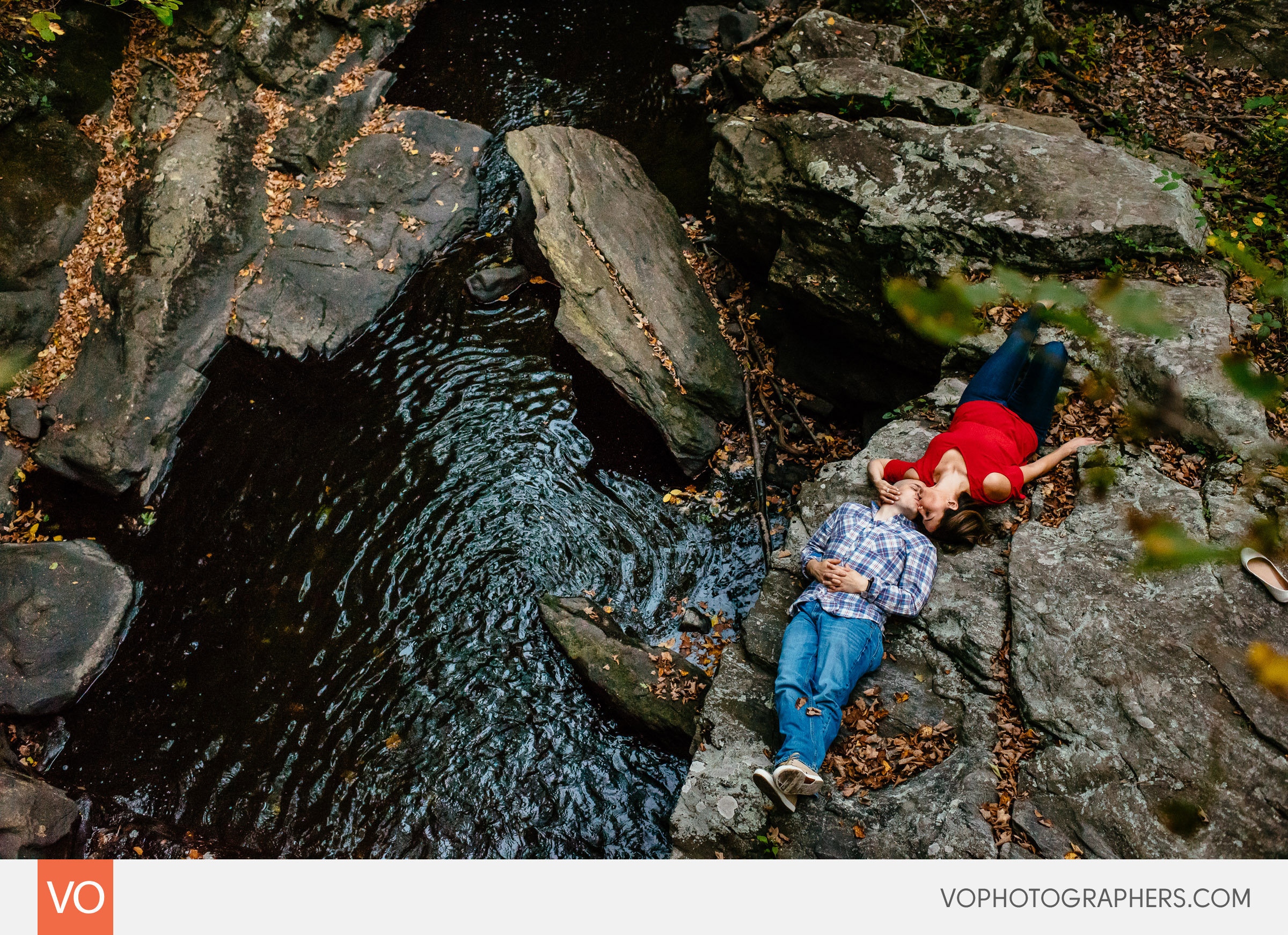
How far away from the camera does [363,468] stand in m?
7.63

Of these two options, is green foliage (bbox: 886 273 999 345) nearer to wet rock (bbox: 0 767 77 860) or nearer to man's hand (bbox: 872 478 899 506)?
man's hand (bbox: 872 478 899 506)

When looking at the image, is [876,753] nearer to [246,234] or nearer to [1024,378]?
[1024,378]

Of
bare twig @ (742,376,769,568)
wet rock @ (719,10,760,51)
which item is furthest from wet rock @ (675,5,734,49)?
bare twig @ (742,376,769,568)

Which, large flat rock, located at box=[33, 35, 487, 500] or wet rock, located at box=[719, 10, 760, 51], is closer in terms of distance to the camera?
large flat rock, located at box=[33, 35, 487, 500]

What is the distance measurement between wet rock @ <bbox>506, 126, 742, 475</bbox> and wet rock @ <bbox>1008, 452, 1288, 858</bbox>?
3.60 metres

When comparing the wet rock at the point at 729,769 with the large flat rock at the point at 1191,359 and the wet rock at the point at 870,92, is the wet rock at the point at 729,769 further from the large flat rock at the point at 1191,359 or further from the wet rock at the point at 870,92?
the wet rock at the point at 870,92

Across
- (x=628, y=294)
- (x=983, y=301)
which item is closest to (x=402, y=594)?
(x=628, y=294)

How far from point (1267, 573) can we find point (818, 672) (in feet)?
9.56

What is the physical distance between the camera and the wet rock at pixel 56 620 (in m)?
6.45

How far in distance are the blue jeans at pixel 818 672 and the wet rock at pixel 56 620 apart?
616cm

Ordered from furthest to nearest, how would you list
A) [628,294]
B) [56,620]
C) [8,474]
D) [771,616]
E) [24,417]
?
[628,294]
[24,417]
[8,474]
[56,620]
[771,616]

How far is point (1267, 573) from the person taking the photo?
15.4ft
